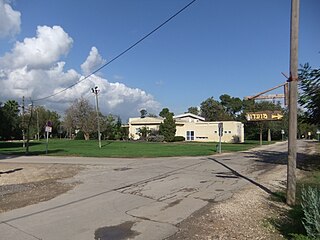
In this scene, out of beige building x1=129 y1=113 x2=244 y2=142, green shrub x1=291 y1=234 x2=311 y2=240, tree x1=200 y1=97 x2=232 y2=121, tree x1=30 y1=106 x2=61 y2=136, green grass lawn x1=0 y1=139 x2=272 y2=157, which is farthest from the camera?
tree x1=200 y1=97 x2=232 y2=121

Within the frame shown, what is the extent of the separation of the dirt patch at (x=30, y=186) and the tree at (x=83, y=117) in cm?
6080

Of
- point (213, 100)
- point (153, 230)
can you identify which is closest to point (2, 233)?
point (153, 230)

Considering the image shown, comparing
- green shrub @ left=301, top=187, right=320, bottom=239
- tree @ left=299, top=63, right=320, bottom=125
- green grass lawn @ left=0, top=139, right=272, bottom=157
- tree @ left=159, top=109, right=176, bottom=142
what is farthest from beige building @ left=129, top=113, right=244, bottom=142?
green shrub @ left=301, top=187, right=320, bottom=239

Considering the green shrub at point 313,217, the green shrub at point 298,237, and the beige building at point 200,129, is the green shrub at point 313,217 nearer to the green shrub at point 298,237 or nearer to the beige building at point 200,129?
the green shrub at point 298,237

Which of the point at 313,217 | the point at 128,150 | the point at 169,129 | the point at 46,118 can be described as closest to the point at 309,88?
the point at 313,217

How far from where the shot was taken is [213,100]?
122188 millimetres

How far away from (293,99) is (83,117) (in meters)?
73.3

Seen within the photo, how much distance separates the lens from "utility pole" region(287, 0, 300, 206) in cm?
939

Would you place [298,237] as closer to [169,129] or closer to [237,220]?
[237,220]

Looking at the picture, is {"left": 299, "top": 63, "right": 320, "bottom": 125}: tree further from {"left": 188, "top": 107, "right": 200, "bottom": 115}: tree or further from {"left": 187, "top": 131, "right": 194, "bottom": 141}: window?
{"left": 188, "top": 107, "right": 200, "bottom": 115}: tree

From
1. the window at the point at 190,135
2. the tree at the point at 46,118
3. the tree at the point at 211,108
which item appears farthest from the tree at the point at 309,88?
the tree at the point at 211,108

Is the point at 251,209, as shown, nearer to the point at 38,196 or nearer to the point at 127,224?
the point at 127,224

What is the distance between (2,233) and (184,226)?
3.60m

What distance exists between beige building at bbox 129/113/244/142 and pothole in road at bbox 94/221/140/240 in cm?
5702
